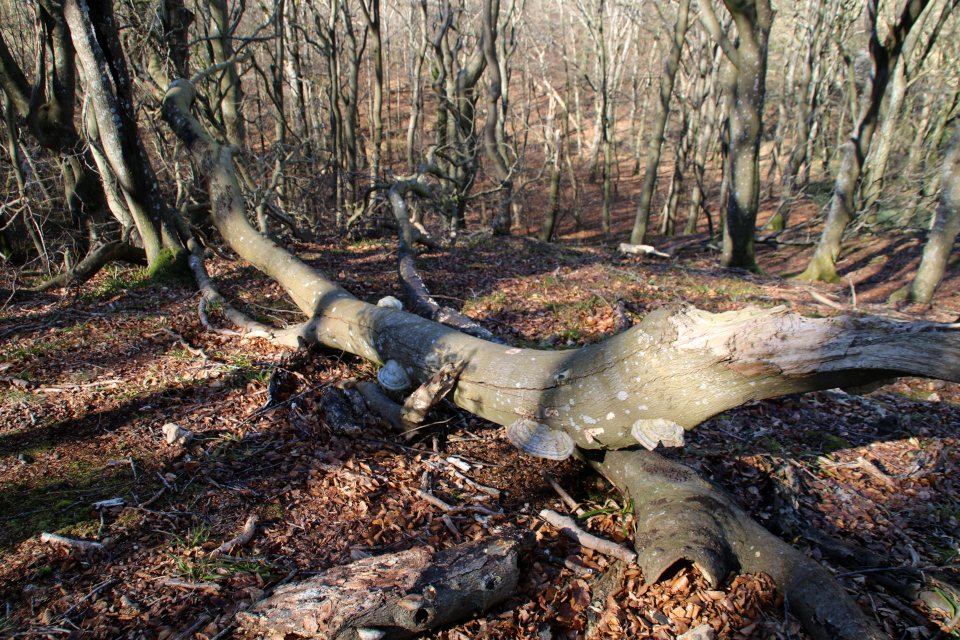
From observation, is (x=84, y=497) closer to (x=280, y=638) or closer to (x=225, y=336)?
(x=280, y=638)

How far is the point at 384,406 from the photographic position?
3.89 meters

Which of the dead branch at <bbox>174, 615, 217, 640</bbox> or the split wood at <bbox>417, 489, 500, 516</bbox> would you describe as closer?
the dead branch at <bbox>174, 615, 217, 640</bbox>

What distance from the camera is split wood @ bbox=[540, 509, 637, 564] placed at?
2.65 meters

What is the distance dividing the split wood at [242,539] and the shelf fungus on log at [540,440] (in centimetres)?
162

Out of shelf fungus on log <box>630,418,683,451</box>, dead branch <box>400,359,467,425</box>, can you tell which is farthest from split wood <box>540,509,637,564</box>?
dead branch <box>400,359,467,425</box>

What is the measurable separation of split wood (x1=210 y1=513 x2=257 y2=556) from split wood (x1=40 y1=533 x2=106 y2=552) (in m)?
0.62

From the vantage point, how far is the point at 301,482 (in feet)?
10.7

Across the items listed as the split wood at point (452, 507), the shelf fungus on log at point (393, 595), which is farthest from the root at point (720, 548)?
the split wood at point (452, 507)

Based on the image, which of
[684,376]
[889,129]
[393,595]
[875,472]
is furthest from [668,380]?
[889,129]

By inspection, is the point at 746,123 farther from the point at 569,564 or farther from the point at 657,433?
the point at 569,564

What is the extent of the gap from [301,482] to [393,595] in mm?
1397

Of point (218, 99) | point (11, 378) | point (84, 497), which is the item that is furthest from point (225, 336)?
point (218, 99)

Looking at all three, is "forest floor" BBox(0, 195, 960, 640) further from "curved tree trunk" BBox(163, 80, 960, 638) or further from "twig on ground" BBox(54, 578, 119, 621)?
"curved tree trunk" BBox(163, 80, 960, 638)

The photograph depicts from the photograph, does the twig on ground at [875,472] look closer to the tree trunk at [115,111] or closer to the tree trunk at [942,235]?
the tree trunk at [942,235]
